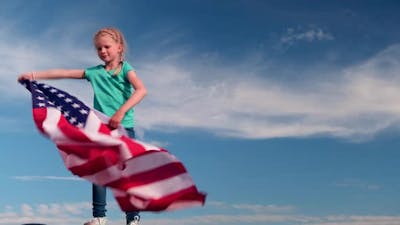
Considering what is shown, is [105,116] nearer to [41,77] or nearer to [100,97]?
[100,97]

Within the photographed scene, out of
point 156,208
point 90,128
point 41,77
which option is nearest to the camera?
point 156,208

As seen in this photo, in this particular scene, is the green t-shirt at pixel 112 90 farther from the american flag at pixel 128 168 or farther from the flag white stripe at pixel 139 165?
the flag white stripe at pixel 139 165

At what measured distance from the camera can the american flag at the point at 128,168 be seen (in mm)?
8102

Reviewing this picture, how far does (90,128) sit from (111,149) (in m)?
0.67

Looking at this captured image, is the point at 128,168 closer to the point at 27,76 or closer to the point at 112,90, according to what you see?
the point at 112,90

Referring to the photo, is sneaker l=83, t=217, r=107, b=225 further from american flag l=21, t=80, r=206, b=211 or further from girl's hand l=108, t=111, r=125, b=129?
girl's hand l=108, t=111, r=125, b=129

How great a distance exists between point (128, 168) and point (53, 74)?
226 cm

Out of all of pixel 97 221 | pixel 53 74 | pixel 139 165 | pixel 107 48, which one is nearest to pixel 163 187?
pixel 139 165

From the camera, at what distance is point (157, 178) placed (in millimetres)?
8250

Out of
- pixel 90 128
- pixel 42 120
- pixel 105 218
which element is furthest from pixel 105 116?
pixel 105 218

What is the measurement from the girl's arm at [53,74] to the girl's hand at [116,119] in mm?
1121

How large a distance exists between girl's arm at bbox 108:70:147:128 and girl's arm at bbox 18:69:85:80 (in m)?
0.98

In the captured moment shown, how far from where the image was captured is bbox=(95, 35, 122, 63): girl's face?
891 centimetres

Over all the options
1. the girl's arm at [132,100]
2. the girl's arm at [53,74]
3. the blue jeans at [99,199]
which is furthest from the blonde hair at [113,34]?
the blue jeans at [99,199]
